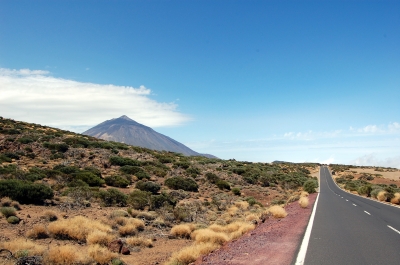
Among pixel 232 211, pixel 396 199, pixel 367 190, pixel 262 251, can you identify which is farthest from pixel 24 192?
pixel 367 190

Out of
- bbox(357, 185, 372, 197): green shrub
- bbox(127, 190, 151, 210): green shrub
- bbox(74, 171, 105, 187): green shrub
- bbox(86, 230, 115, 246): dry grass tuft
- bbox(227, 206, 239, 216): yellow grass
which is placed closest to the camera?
bbox(86, 230, 115, 246): dry grass tuft

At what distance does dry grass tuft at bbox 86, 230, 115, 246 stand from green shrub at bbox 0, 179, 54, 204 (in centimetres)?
718

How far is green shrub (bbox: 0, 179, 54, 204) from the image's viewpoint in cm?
1561

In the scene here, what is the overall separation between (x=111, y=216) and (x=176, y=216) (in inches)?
162

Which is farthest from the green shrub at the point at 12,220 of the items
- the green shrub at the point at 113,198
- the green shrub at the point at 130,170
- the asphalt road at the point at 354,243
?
the green shrub at the point at 130,170

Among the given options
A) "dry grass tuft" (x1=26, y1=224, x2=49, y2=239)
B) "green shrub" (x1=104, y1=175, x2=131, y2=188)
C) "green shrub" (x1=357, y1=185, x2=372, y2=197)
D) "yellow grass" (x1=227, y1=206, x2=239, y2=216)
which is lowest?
"yellow grass" (x1=227, y1=206, x2=239, y2=216)

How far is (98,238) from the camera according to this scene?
10.8 meters

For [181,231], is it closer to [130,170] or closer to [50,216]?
[50,216]

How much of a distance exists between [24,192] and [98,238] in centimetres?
799

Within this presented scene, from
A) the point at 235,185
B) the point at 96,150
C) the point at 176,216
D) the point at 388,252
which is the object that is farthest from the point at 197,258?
the point at 96,150

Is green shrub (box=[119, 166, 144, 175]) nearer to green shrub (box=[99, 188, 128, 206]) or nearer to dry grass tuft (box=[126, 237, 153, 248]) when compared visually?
green shrub (box=[99, 188, 128, 206])

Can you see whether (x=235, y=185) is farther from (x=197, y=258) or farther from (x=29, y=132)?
(x=29, y=132)

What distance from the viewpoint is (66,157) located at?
114 ft

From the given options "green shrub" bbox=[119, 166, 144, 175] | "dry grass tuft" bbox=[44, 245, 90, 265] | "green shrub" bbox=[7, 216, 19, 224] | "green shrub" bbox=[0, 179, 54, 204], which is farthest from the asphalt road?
"green shrub" bbox=[119, 166, 144, 175]
